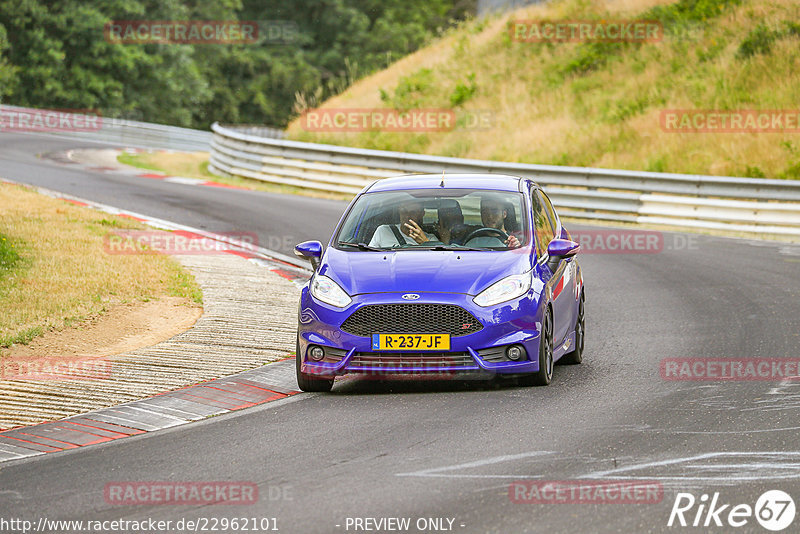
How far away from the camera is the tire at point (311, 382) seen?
951cm

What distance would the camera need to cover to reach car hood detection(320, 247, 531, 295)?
9266 millimetres

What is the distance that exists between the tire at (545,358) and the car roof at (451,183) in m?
1.65

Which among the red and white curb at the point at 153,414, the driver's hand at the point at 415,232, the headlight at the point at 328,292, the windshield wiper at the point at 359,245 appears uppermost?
the driver's hand at the point at 415,232

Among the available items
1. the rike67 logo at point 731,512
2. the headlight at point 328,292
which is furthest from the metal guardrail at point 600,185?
the rike67 logo at point 731,512

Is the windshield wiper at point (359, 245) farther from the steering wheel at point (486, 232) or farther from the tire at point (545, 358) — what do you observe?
the tire at point (545, 358)

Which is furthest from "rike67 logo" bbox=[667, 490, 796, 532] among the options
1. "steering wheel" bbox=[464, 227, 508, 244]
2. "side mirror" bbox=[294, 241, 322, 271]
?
"side mirror" bbox=[294, 241, 322, 271]

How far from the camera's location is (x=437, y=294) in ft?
30.0

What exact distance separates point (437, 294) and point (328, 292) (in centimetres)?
93

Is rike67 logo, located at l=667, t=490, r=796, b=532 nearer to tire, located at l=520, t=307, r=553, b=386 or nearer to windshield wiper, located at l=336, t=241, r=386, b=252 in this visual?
tire, located at l=520, t=307, r=553, b=386

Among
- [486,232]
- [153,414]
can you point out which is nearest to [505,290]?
[486,232]

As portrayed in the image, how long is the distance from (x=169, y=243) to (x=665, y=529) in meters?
13.1

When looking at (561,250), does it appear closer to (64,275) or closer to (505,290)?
(505,290)

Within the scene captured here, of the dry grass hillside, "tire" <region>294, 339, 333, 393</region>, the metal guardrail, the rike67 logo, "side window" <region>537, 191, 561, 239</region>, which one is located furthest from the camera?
the dry grass hillside

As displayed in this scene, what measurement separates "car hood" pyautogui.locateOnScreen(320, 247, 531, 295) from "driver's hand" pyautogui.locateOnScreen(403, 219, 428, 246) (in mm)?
370
